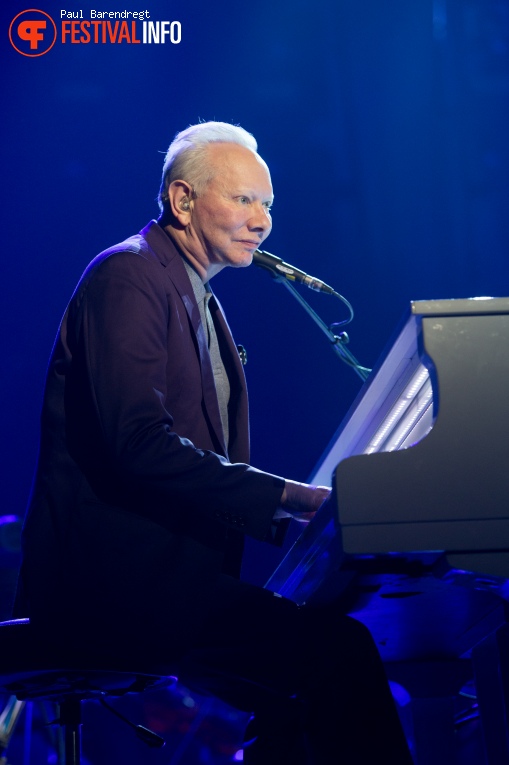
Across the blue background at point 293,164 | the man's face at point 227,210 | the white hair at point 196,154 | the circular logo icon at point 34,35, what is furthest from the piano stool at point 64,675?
the circular logo icon at point 34,35

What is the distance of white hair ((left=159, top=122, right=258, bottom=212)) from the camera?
221 centimetres

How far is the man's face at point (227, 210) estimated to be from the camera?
7.17ft

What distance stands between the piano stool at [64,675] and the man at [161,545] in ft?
0.12

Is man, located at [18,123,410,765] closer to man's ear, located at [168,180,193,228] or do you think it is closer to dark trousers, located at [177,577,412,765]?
dark trousers, located at [177,577,412,765]

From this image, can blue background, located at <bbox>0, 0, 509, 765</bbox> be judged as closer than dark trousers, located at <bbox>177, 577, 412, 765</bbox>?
No

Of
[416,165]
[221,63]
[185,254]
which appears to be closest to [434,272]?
[416,165]

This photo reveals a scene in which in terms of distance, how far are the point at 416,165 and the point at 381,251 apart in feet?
1.46

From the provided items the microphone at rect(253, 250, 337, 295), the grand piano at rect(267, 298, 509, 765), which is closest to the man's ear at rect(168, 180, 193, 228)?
the microphone at rect(253, 250, 337, 295)

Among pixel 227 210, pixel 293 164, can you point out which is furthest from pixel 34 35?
pixel 227 210

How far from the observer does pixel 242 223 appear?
2.21 meters

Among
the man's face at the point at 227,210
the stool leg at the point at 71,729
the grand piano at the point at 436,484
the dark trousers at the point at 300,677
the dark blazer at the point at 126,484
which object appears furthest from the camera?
the man's face at the point at 227,210

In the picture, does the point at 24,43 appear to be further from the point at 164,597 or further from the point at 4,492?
the point at 164,597

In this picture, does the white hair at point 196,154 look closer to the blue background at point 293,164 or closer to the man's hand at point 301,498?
the man's hand at point 301,498

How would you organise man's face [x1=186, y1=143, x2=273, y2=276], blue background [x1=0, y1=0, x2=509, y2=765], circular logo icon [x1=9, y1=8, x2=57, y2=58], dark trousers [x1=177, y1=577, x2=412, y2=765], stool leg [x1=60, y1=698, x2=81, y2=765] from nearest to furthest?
dark trousers [x1=177, y1=577, x2=412, y2=765], stool leg [x1=60, y1=698, x2=81, y2=765], man's face [x1=186, y1=143, x2=273, y2=276], blue background [x1=0, y1=0, x2=509, y2=765], circular logo icon [x1=9, y1=8, x2=57, y2=58]
